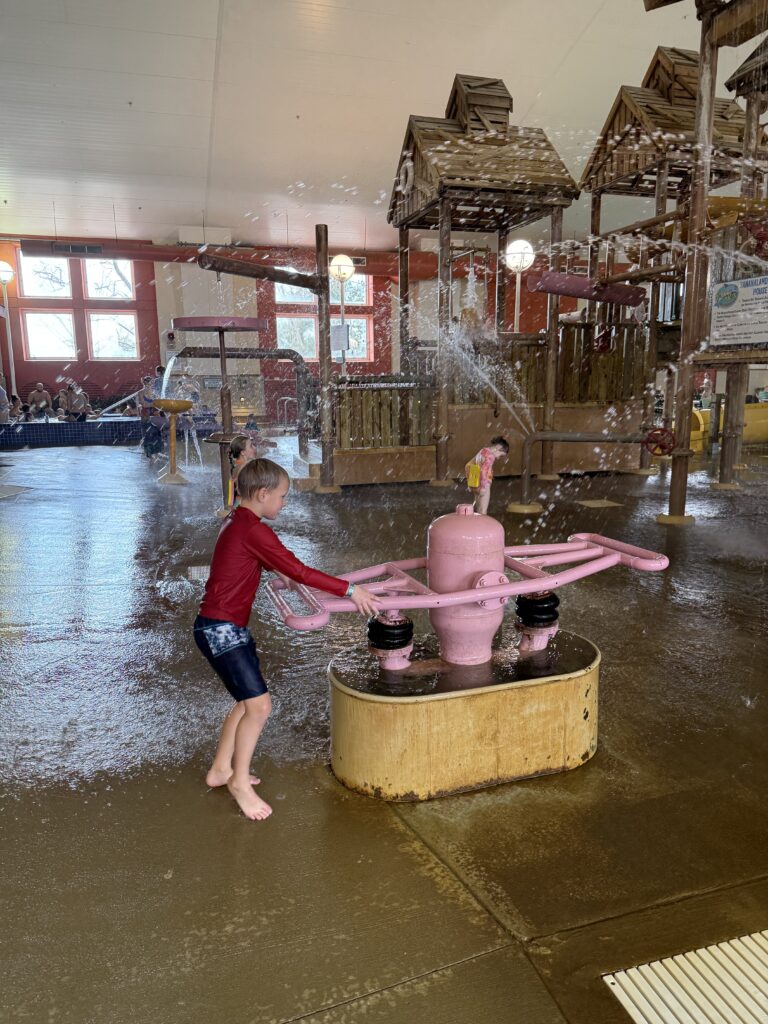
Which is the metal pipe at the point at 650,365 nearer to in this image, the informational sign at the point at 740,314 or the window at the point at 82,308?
the informational sign at the point at 740,314

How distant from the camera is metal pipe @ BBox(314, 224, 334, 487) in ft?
31.3

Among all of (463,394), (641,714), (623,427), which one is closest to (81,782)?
(641,714)

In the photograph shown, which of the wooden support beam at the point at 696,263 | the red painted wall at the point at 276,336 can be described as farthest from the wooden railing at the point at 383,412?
the red painted wall at the point at 276,336

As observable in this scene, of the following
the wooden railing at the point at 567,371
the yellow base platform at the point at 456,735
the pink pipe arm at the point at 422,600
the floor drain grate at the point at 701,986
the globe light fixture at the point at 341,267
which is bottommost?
the floor drain grate at the point at 701,986

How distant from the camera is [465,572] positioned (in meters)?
2.80

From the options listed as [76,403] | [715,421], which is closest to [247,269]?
[715,421]

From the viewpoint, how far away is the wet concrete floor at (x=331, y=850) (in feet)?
5.96

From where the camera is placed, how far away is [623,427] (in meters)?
11.9

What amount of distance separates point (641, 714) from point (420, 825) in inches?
53.7

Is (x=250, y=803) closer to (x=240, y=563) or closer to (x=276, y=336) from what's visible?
(x=240, y=563)

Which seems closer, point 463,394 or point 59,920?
point 59,920

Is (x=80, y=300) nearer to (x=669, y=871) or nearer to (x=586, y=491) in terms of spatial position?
(x=586, y=491)

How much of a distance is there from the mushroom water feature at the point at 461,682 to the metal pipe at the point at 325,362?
711cm

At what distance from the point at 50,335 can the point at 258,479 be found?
2361 cm
